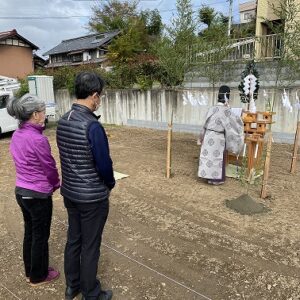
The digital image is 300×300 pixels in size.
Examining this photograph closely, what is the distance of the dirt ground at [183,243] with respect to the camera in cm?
286

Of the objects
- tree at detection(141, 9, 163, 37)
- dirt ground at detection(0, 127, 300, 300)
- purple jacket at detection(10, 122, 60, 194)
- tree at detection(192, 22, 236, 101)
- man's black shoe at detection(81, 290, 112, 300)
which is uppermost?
A: tree at detection(141, 9, 163, 37)

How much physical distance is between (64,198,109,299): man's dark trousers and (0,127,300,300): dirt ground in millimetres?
389

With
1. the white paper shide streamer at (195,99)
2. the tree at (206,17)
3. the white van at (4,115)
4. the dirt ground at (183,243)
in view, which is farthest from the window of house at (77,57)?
the dirt ground at (183,243)

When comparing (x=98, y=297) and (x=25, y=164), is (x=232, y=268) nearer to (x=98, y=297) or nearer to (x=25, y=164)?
(x=98, y=297)

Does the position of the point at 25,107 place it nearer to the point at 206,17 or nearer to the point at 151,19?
the point at 206,17

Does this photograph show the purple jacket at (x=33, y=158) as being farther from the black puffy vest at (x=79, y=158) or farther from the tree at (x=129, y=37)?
the tree at (x=129, y=37)

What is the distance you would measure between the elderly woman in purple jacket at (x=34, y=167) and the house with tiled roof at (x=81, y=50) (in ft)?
77.2

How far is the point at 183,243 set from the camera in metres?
3.62

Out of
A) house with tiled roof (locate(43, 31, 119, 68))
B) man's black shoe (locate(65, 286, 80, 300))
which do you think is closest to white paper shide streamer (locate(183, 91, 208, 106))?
man's black shoe (locate(65, 286, 80, 300))

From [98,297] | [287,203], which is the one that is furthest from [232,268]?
[287,203]

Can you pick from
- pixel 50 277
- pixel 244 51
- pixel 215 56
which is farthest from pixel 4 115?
pixel 50 277

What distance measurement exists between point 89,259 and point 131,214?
2.04 meters

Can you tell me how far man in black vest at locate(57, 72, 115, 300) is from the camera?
2207mm

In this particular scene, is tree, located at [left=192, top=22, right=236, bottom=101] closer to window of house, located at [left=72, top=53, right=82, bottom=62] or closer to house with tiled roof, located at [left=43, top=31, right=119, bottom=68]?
house with tiled roof, located at [left=43, top=31, right=119, bottom=68]
